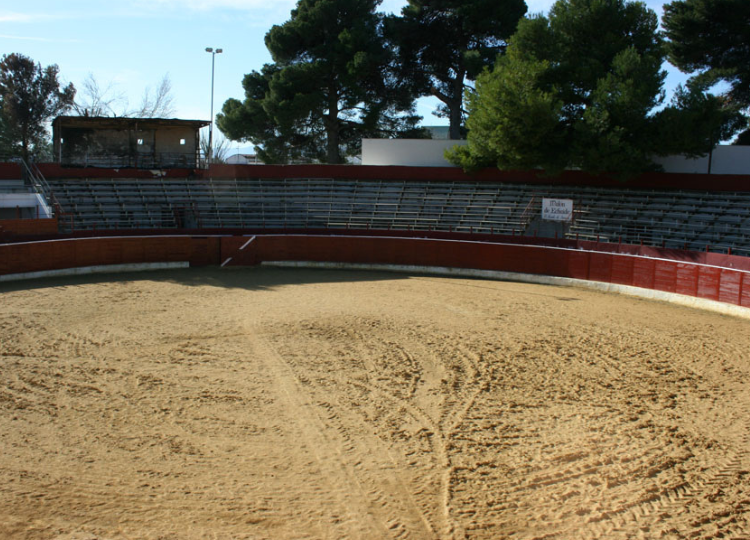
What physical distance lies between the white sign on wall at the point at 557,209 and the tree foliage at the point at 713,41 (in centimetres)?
1109

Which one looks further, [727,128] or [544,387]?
[727,128]

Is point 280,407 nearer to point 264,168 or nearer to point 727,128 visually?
point 264,168

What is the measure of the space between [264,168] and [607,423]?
27.3m

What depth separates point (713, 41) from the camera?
33.3m

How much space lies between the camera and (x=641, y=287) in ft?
66.5

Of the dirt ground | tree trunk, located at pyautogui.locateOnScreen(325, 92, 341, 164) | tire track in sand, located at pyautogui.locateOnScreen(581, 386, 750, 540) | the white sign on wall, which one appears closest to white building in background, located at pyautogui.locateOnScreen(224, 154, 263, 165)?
tree trunk, located at pyautogui.locateOnScreen(325, 92, 341, 164)

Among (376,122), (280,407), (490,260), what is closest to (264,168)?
(376,122)

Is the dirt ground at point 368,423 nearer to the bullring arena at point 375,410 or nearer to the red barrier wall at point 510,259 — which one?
the bullring arena at point 375,410

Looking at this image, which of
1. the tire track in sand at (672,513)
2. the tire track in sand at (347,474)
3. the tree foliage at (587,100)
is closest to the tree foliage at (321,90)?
the tree foliage at (587,100)

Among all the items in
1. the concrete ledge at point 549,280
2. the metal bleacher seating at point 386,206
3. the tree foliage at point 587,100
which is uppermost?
the tree foliage at point 587,100

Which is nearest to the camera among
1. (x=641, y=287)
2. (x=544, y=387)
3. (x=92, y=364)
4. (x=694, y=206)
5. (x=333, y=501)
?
(x=333, y=501)

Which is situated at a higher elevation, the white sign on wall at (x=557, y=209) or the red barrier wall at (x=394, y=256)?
the white sign on wall at (x=557, y=209)

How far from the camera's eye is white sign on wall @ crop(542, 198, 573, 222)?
2714 centimetres

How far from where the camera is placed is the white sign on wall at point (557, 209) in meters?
27.1
